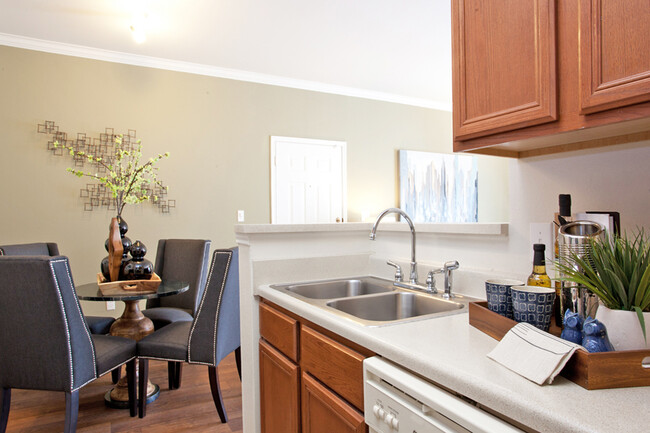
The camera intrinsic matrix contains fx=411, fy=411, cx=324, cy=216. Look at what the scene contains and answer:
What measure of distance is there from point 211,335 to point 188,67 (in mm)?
2903

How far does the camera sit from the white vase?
74 centimetres

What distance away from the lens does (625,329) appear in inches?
29.5

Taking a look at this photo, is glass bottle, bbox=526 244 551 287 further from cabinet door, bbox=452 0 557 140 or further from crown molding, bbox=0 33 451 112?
crown molding, bbox=0 33 451 112

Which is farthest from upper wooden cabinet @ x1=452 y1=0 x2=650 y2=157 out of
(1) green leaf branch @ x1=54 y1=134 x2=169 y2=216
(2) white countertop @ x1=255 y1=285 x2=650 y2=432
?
(1) green leaf branch @ x1=54 y1=134 x2=169 y2=216

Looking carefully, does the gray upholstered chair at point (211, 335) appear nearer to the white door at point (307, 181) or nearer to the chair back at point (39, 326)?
the chair back at point (39, 326)

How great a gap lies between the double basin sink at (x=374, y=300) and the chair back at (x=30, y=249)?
210 centimetres

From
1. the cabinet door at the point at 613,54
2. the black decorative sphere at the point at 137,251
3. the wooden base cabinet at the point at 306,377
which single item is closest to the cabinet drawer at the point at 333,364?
the wooden base cabinet at the point at 306,377

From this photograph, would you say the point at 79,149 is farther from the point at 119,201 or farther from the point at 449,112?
the point at 449,112

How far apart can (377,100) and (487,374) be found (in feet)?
15.4

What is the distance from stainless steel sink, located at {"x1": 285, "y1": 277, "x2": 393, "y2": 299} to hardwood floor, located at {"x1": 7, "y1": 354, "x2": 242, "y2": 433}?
98 centimetres

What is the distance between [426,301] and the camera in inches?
62.4

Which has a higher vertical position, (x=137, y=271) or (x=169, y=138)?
(x=169, y=138)

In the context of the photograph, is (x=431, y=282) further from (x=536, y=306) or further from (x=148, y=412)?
(x=148, y=412)

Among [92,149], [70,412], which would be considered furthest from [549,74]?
[92,149]
